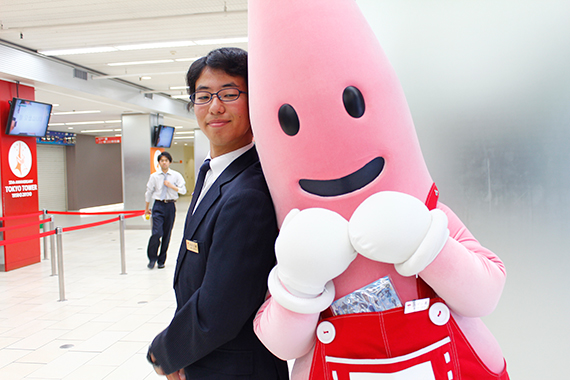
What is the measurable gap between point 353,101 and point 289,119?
172 mm

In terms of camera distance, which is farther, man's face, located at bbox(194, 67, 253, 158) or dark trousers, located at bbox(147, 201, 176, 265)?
dark trousers, located at bbox(147, 201, 176, 265)

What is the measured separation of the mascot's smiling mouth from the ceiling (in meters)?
5.55

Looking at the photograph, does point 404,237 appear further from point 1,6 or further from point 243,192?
point 1,6

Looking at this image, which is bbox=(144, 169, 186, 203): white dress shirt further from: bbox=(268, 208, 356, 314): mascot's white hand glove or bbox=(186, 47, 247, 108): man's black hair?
bbox=(268, 208, 356, 314): mascot's white hand glove

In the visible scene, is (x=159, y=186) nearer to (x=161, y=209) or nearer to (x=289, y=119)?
(x=161, y=209)

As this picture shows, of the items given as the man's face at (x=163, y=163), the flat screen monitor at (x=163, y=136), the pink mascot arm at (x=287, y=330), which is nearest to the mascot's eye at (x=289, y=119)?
the pink mascot arm at (x=287, y=330)

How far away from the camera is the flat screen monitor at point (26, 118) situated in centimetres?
735

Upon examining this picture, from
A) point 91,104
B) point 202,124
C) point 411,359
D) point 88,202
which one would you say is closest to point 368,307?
point 411,359

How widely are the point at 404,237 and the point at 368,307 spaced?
0.25 metres

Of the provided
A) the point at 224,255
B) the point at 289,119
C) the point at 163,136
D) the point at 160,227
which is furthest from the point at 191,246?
the point at 163,136

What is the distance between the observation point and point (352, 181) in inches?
41.4

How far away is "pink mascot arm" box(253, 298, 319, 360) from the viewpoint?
1044mm

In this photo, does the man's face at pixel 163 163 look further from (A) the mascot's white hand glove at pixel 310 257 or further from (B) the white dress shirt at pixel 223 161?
(A) the mascot's white hand glove at pixel 310 257

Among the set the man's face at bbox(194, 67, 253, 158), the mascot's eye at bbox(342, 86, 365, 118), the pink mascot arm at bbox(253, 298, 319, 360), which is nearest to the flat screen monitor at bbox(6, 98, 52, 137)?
the man's face at bbox(194, 67, 253, 158)
